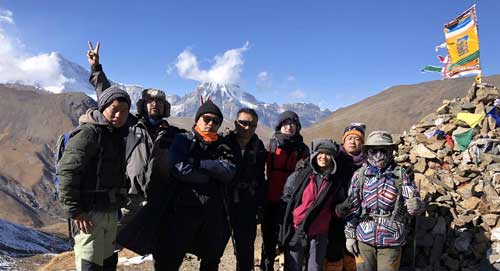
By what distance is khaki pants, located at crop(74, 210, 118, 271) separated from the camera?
4.81 metres

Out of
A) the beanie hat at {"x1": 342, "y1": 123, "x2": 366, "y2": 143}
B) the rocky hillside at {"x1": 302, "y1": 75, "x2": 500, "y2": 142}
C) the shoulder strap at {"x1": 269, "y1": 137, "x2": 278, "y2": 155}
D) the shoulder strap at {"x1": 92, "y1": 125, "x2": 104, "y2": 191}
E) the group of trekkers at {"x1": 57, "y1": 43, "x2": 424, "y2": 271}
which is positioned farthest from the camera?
the rocky hillside at {"x1": 302, "y1": 75, "x2": 500, "y2": 142}

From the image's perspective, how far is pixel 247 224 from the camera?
6352 millimetres

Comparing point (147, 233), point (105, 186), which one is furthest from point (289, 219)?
point (105, 186)

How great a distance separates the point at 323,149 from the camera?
6008 millimetres

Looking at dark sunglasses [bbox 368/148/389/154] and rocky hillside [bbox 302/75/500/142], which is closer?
dark sunglasses [bbox 368/148/389/154]

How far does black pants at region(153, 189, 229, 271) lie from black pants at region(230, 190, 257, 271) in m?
0.50

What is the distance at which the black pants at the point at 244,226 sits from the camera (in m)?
6.32

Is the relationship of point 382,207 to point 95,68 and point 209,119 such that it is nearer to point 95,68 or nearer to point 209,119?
point 209,119

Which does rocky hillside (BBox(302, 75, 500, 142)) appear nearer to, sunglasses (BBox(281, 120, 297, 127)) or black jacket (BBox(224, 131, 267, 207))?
sunglasses (BBox(281, 120, 297, 127))

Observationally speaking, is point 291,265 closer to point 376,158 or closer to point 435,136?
point 376,158

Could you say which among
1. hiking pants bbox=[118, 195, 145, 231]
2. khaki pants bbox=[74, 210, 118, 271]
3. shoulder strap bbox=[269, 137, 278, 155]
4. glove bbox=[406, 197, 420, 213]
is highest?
shoulder strap bbox=[269, 137, 278, 155]

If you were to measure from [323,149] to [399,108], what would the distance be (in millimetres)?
148291

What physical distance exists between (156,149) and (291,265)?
2692 millimetres

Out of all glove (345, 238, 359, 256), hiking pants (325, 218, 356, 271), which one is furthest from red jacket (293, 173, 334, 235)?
glove (345, 238, 359, 256)
